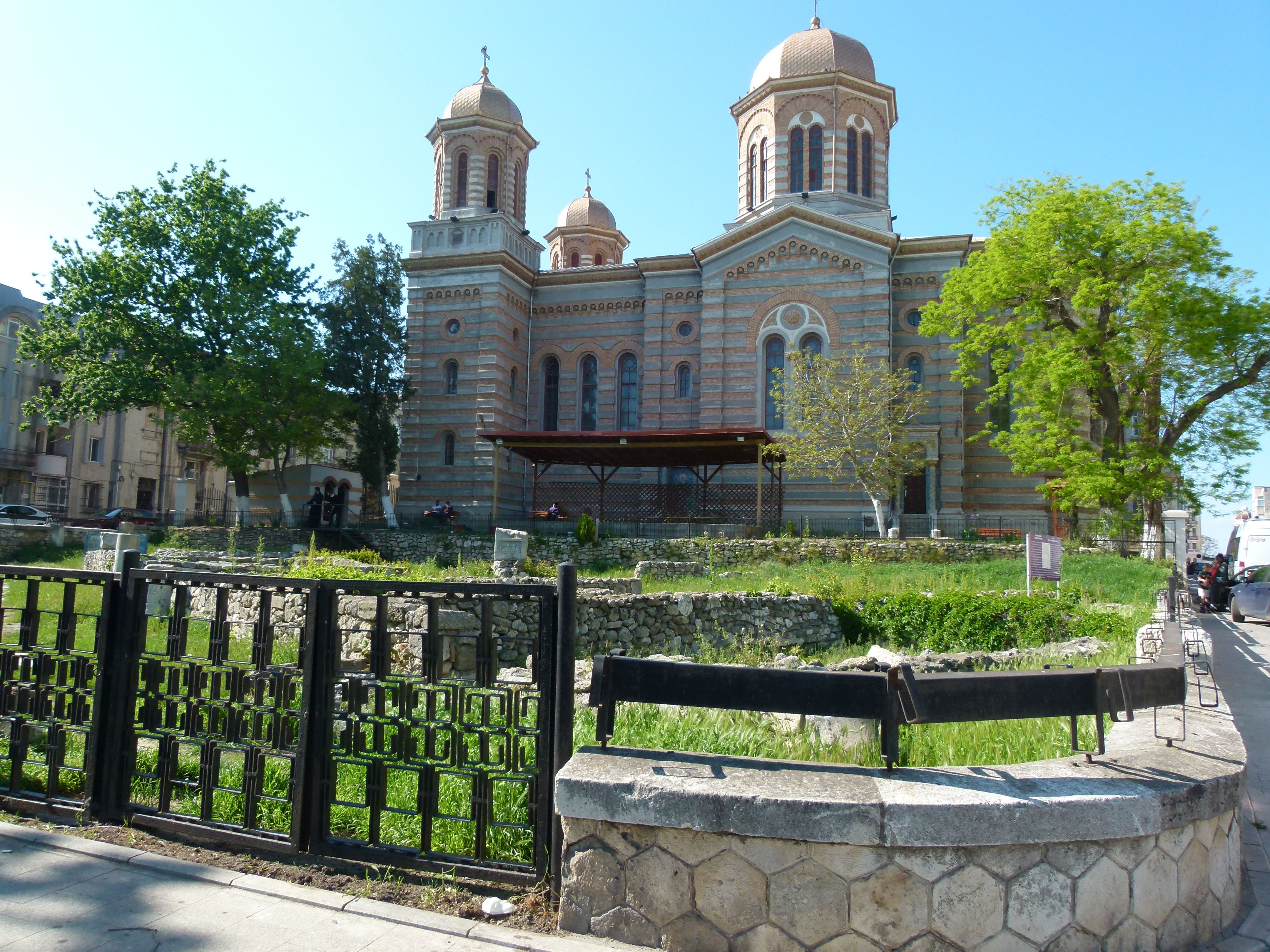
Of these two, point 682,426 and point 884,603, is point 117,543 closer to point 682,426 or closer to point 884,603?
point 884,603

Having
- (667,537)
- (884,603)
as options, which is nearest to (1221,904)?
(884,603)

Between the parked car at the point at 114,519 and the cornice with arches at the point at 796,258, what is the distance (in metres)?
21.4

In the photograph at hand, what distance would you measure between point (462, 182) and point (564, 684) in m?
30.6

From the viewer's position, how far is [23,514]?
28.8 metres

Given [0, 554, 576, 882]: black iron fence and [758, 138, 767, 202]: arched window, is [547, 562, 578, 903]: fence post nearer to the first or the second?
[0, 554, 576, 882]: black iron fence

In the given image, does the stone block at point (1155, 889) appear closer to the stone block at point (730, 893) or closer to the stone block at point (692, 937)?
the stone block at point (730, 893)

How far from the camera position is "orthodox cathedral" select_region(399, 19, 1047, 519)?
86.2 feet

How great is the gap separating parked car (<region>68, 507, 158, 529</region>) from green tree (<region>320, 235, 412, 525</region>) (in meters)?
7.49

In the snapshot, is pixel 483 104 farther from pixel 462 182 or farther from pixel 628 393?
pixel 628 393

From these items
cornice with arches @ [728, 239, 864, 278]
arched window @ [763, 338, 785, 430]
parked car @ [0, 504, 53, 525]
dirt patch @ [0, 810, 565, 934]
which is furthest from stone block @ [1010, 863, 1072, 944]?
parked car @ [0, 504, 53, 525]

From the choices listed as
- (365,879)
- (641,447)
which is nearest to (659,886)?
(365,879)

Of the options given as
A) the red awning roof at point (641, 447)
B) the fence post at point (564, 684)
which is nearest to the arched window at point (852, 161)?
the red awning roof at point (641, 447)

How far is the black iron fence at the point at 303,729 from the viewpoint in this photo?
3.49 m

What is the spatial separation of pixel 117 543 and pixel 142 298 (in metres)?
15.9
